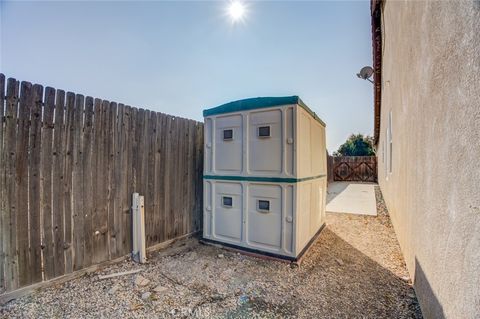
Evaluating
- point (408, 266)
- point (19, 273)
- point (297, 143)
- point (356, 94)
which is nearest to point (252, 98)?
point (297, 143)

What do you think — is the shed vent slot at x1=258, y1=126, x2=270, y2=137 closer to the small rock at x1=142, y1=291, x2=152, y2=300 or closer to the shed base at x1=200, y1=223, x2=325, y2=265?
the shed base at x1=200, y1=223, x2=325, y2=265

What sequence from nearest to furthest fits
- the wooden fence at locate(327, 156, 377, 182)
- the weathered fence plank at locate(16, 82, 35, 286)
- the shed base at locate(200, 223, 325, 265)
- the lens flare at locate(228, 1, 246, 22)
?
1. the weathered fence plank at locate(16, 82, 35, 286)
2. the shed base at locate(200, 223, 325, 265)
3. the lens flare at locate(228, 1, 246, 22)
4. the wooden fence at locate(327, 156, 377, 182)

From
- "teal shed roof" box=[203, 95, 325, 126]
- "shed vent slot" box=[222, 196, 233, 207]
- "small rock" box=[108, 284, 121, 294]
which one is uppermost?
"teal shed roof" box=[203, 95, 325, 126]

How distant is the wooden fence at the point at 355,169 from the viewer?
14742 mm

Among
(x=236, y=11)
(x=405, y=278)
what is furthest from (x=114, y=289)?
(x=236, y=11)

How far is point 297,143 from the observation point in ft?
9.96

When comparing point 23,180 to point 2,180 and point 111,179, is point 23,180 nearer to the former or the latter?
point 2,180

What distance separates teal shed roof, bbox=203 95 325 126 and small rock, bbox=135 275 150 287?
8.06ft

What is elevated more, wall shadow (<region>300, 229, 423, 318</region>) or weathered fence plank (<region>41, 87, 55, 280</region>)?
weathered fence plank (<region>41, 87, 55, 280</region>)

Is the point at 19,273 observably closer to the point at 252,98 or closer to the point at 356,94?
the point at 252,98

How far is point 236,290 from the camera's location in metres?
2.38

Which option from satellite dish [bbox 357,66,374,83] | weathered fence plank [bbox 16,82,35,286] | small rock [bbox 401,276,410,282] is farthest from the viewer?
satellite dish [bbox 357,66,374,83]

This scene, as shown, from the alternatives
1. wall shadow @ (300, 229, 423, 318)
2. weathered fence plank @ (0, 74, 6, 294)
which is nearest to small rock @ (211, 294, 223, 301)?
wall shadow @ (300, 229, 423, 318)

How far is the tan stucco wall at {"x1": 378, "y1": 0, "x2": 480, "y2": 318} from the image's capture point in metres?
1.09
